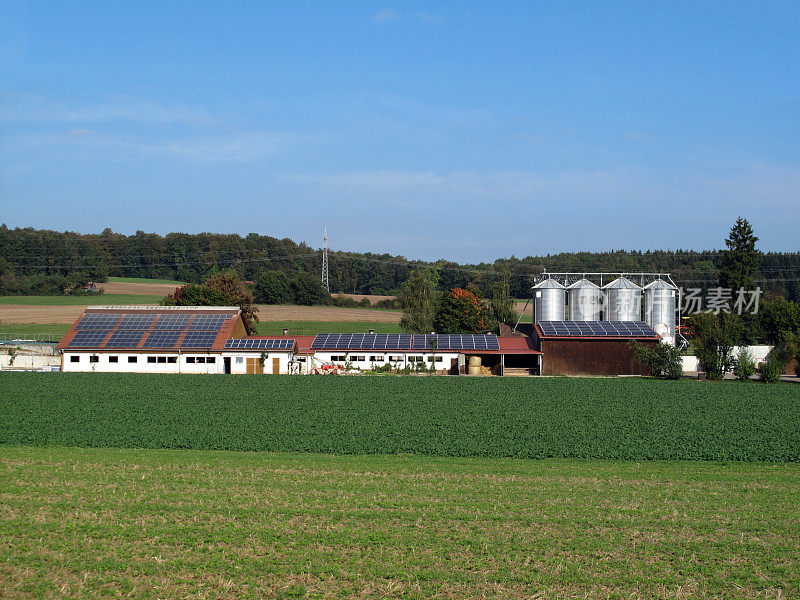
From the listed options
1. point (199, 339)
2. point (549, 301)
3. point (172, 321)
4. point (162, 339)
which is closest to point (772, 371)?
point (549, 301)

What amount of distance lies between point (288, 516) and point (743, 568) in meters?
8.51

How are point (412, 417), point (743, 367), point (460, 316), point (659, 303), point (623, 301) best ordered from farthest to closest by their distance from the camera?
point (460, 316)
point (659, 303)
point (623, 301)
point (743, 367)
point (412, 417)

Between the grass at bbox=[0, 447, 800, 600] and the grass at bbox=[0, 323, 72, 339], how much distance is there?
7105cm

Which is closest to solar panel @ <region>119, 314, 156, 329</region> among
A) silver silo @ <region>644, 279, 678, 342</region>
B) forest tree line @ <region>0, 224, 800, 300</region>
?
silver silo @ <region>644, 279, 678, 342</region>

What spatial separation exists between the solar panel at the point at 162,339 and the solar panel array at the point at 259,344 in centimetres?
408

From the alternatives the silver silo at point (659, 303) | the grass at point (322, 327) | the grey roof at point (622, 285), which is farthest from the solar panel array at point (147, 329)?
the silver silo at point (659, 303)

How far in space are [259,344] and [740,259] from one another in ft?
188

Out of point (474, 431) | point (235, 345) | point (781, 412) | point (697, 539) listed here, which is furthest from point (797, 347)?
point (697, 539)

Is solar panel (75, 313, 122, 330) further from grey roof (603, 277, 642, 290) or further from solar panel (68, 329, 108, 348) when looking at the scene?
grey roof (603, 277, 642, 290)

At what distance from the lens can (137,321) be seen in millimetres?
59594

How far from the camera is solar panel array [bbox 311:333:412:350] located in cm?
5688

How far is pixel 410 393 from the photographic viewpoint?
39.7m

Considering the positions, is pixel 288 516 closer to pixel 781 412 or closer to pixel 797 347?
pixel 781 412

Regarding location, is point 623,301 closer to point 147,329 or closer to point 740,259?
point 740,259
